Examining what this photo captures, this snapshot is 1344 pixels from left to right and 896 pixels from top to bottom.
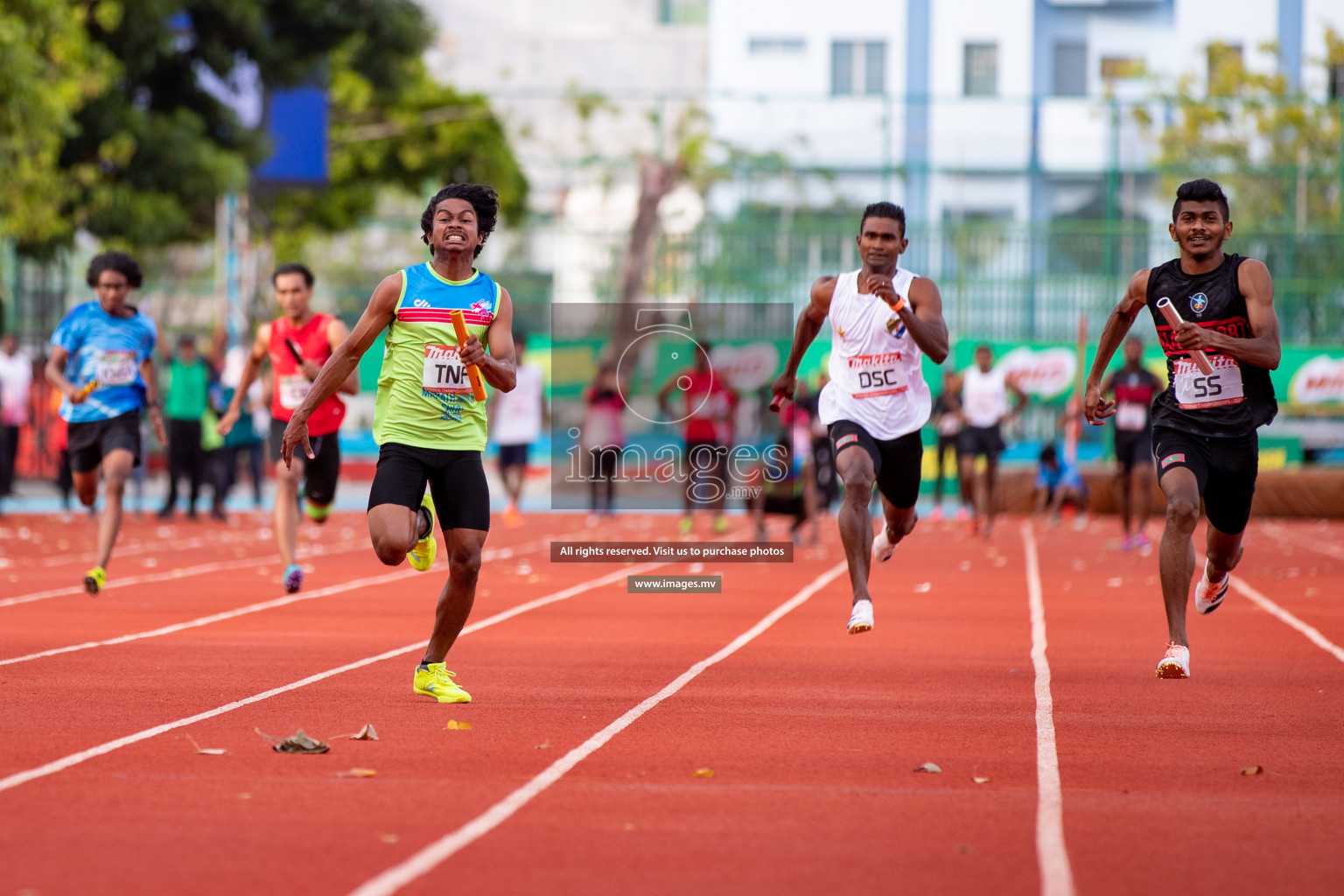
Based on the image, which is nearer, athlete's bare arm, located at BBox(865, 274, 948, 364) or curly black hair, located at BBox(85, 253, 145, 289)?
athlete's bare arm, located at BBox(865, 274, 948, 364)

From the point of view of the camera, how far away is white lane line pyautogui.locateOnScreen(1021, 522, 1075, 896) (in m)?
4.75

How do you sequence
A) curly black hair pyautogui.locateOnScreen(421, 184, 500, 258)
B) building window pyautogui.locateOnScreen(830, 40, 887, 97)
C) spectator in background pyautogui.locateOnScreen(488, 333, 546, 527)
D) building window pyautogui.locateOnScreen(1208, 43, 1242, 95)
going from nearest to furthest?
1. curly black hair pyautogui.locateOnScreen(421, 184, 500, 258)
2. spectator in background pyautogui.locateOnScreen(488, 333, 546, 527)
3. building window pyautogui.locateOnScreen(1208, 43, 1242, 95)
4. building window pyautogui.locateOnScreen(830, 40, 887, 97)

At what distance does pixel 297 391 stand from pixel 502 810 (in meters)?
6.63

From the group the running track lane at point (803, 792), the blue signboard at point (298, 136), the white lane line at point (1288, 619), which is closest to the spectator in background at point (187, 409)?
the white lane line at point (1288, 619)

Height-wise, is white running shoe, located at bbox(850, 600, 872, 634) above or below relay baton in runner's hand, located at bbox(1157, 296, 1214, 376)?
below

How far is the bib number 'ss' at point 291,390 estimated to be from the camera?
11.7 m

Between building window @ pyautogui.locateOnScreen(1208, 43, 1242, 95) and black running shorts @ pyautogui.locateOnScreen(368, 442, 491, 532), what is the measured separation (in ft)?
114

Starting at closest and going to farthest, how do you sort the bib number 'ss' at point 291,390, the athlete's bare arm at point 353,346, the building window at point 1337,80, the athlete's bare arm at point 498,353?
the athlete's bare arm at point 498,353
the athlete's bare arm at point 353,346
the bib number 'ss' at point 291,390
the building window at point 1337,80

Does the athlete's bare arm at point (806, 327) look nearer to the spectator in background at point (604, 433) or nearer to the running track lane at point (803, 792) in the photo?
the running track lane at point (803, 792)

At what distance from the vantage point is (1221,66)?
131ft

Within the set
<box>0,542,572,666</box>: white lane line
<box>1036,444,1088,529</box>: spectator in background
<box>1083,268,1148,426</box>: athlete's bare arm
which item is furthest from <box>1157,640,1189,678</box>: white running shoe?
<box>1036,444,1088,529</box>: spectator in background

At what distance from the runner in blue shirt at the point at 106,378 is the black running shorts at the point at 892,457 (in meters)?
4.67

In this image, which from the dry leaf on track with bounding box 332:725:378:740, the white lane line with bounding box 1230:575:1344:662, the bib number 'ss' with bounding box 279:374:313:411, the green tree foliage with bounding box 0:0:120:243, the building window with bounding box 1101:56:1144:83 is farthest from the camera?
the building window with bounding box 1101:56:1144:83

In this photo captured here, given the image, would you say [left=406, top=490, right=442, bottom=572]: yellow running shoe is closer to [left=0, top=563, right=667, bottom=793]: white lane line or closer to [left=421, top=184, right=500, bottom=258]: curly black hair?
[left=0, top=563, right=667, bottom=793]: white lane line
